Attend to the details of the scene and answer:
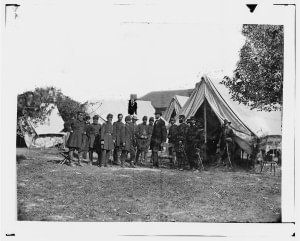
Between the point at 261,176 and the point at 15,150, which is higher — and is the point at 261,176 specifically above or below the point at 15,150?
below

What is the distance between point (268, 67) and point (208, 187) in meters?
2.20

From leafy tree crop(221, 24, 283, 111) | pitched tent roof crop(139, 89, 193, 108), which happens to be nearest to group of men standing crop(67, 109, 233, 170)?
pitched tent roof crop(139, 89, 193, 108)

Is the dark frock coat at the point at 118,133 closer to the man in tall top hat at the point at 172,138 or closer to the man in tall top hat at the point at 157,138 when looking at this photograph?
the man in tall top hat at the point at 157,138

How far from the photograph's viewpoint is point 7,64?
6652 millimetres

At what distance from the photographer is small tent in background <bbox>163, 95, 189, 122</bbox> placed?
269 inches

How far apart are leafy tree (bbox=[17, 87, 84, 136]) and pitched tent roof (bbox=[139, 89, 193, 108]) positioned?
1.15m

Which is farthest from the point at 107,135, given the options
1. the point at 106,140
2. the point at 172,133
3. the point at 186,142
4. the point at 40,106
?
the point at 186,142

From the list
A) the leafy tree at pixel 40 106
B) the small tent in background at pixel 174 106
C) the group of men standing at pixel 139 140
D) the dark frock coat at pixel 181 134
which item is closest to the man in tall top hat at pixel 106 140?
the group of men standing at pixel 139 140

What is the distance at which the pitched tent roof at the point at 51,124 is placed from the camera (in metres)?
6.90

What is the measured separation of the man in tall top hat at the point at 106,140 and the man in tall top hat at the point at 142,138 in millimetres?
439

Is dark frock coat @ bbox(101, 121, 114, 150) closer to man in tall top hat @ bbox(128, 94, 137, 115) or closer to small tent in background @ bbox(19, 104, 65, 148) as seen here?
man in tall top hat @ bbox(128, 94, 137, 115)

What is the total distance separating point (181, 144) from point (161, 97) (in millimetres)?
878
